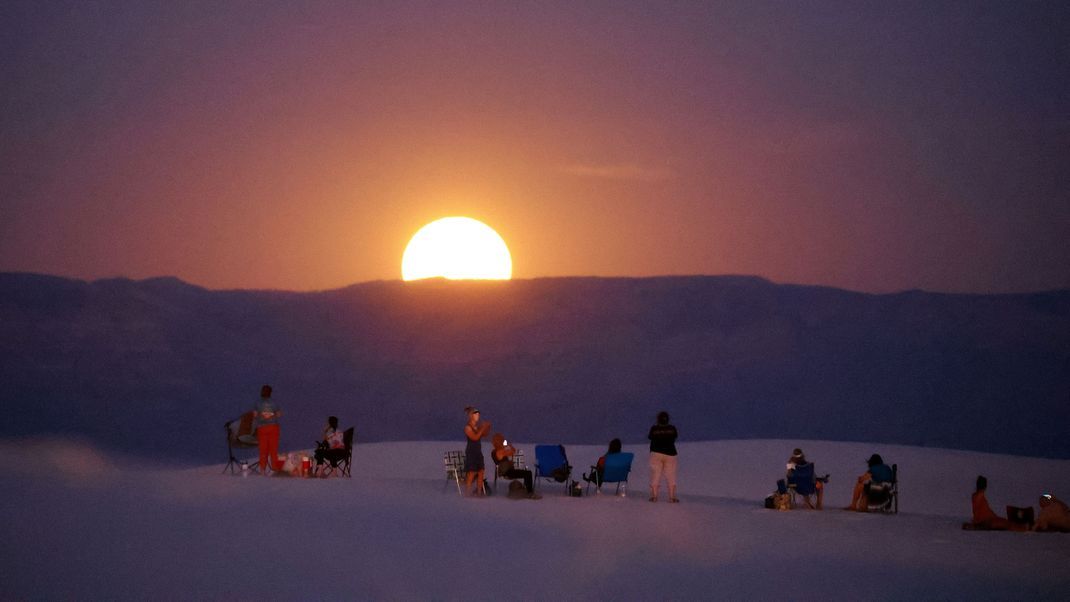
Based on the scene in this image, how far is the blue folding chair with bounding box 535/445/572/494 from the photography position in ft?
49.3

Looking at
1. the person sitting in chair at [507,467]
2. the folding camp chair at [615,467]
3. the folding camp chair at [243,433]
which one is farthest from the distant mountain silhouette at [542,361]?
the folding camp chair at [615,467]

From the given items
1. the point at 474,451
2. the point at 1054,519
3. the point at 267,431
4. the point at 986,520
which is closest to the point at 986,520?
the point at 986,520

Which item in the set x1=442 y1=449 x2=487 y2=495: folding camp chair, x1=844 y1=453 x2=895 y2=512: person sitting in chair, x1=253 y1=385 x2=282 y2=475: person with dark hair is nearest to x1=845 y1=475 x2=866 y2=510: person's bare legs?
x1=844 y1=453 x2=895 y2=512: person sitting in chair

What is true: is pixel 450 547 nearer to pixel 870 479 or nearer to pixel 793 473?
pixel 793 473

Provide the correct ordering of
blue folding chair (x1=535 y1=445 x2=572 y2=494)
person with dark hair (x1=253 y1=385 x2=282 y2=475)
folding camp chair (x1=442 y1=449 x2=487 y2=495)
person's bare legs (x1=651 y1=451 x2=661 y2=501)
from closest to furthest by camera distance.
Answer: person's bare legs (x1=651 y1=451 x2=661 y2=501) < folding camp chair (x1=442 y1=449 x2=487 y2=495) < blue folding chair (x1=535 y1=445 x2=572 y2=494) < person with dark hair (x1=253 y1=385 x2=282 y2=475)

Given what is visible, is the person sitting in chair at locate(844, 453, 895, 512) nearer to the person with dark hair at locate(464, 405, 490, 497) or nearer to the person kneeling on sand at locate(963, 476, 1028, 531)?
the person kneeling on sand at locate(963, 476, 1028, 531)

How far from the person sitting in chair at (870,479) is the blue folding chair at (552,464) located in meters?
3.54

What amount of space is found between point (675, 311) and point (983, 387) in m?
11.3

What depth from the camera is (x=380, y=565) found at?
9719mm

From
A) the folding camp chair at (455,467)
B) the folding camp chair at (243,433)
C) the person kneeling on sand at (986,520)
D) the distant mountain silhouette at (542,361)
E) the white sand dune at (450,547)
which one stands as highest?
Answer: the distant mountain silhouette at (542,361)

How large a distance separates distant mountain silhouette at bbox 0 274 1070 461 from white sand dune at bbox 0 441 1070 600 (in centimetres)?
2244

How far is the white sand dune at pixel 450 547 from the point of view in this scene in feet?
29.7

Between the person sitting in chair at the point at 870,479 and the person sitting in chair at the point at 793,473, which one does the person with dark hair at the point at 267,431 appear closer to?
the person sitting in chair at the point at 793,473

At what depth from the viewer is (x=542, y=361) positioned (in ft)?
139
